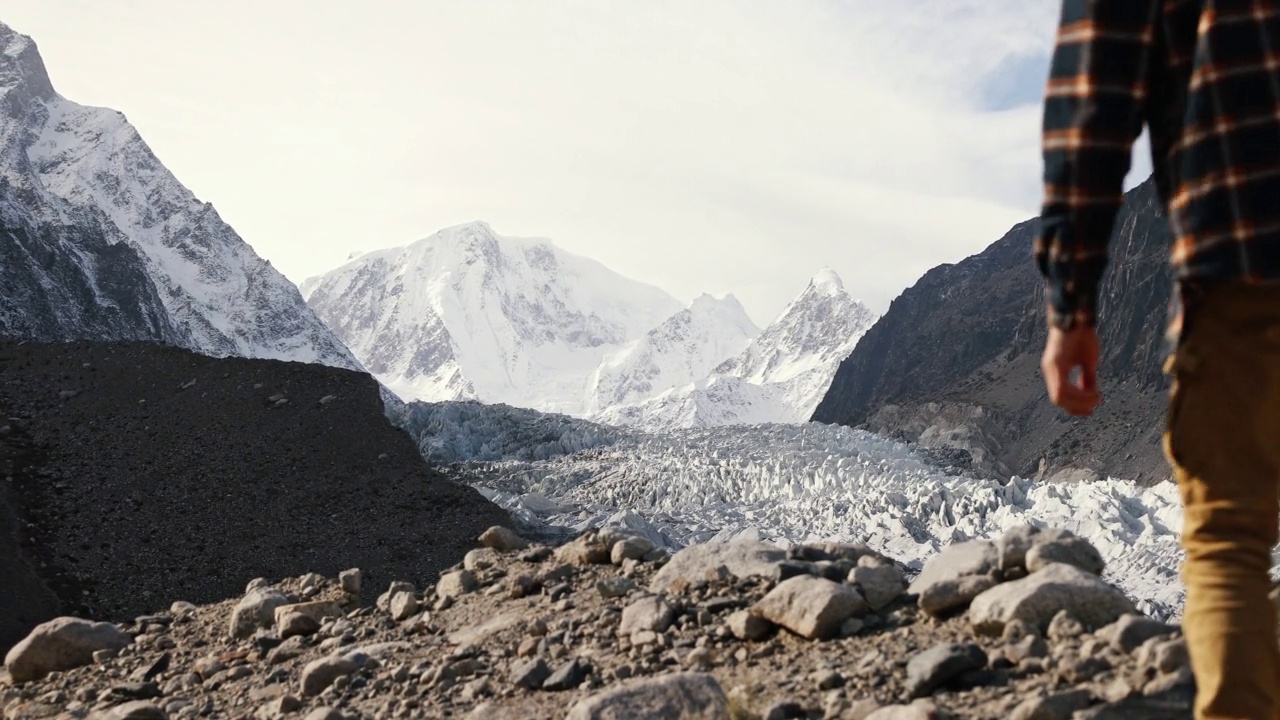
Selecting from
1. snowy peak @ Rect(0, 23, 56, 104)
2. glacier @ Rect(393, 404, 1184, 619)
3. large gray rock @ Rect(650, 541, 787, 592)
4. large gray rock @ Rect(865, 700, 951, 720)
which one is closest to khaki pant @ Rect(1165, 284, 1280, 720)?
large gray rock @ Rect(865, 700, 951, 720)

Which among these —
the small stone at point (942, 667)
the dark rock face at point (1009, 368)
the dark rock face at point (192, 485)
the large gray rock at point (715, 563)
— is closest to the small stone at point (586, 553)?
the large gray rock at point (715, 563)

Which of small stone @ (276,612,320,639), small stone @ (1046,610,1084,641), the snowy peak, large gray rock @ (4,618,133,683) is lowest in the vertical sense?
large gray rock @ (4,618,133,683)

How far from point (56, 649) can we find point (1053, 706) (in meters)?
5.68

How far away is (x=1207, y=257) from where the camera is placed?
2018 millimetres

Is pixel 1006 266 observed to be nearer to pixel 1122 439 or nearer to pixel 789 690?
pixel 1122 439

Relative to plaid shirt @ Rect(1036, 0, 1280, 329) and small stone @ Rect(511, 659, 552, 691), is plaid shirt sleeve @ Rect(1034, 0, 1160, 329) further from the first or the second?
small stone @ Rect(511, 659, 552, 691)

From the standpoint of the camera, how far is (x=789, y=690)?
360 cm

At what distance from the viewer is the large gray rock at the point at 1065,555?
13.3ft

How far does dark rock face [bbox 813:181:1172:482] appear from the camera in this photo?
8012 cm

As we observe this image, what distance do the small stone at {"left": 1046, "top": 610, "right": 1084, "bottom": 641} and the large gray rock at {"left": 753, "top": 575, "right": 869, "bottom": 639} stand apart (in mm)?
768

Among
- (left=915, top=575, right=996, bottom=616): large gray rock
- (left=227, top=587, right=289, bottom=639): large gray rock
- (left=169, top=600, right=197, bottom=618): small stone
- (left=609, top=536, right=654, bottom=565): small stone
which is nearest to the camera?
(left=915, top=575, right=996, bottom=616): large gray rock

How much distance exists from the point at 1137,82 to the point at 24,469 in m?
16.8

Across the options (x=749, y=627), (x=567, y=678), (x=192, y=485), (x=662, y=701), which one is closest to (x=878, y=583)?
(x=749, y=627)

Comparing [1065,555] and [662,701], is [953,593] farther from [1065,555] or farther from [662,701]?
[662,701]
